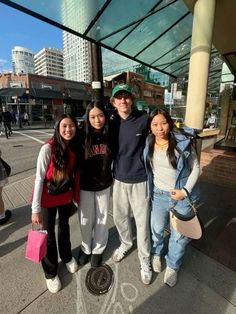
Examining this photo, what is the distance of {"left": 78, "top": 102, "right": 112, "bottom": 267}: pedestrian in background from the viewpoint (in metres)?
2.19

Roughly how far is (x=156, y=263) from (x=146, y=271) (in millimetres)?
192

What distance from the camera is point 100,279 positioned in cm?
230

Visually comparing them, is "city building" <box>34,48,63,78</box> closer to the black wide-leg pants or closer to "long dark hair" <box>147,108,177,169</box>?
the black wide-leg pants

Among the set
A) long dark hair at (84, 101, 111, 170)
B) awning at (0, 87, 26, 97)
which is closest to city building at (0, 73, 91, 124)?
awning at (0, 87, 26, 97)

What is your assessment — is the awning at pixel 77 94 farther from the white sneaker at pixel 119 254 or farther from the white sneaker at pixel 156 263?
the white sneaker at pixel 156 263

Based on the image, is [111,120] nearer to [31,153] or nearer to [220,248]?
[220,248]

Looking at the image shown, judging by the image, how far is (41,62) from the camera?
7331cm

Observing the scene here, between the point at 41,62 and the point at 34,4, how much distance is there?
80.9m

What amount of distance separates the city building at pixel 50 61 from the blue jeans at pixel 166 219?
77580 mm

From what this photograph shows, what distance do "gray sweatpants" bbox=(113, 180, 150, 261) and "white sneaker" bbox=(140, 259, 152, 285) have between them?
2.4 inches

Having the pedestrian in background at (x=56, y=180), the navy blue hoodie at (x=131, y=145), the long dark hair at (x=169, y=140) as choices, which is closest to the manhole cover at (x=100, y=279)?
the pedestrian in background at (x=56, y=180)

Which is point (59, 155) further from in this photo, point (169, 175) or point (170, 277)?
point (170, 277)

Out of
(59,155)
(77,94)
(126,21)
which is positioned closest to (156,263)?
(59,155)

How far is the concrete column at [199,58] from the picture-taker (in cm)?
315
